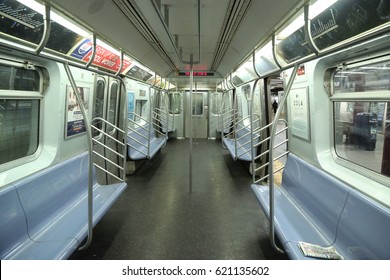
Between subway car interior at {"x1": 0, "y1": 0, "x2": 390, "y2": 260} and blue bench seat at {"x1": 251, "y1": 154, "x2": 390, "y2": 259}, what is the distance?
0.5 inches

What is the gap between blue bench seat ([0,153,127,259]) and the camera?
1791mm

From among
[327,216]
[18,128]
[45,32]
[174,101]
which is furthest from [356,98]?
[174,101]

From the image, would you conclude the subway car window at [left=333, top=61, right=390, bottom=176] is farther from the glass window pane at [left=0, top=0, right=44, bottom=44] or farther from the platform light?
the glass window pane at [left=0, top=0, right=44, bottom=44]

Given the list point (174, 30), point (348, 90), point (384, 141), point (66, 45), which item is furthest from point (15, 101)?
point (384, 141)

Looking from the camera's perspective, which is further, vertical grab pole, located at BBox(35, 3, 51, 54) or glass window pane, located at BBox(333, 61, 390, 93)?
glass window pane, located at BBox(333, 61, 390, 93)

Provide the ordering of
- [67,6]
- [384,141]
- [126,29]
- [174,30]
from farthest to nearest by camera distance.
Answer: [174,30] < [126,29] < [384,141] < [67,6]

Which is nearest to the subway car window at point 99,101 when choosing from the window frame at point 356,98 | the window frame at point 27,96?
the window frame at point 27,96

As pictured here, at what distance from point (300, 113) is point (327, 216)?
1453 mm

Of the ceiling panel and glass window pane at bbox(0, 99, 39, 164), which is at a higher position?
the ceiling panel

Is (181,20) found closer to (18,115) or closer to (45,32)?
(45,32)

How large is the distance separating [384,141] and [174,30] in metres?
2.63

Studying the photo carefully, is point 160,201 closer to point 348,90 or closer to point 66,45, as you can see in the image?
point 66,45

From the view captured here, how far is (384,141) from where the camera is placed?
7.67ft

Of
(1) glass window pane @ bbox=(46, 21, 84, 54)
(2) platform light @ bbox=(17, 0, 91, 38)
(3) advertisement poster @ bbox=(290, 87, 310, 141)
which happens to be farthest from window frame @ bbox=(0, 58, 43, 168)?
(3) advertisement poster @ bbox=(290, 87, 310, 141)
